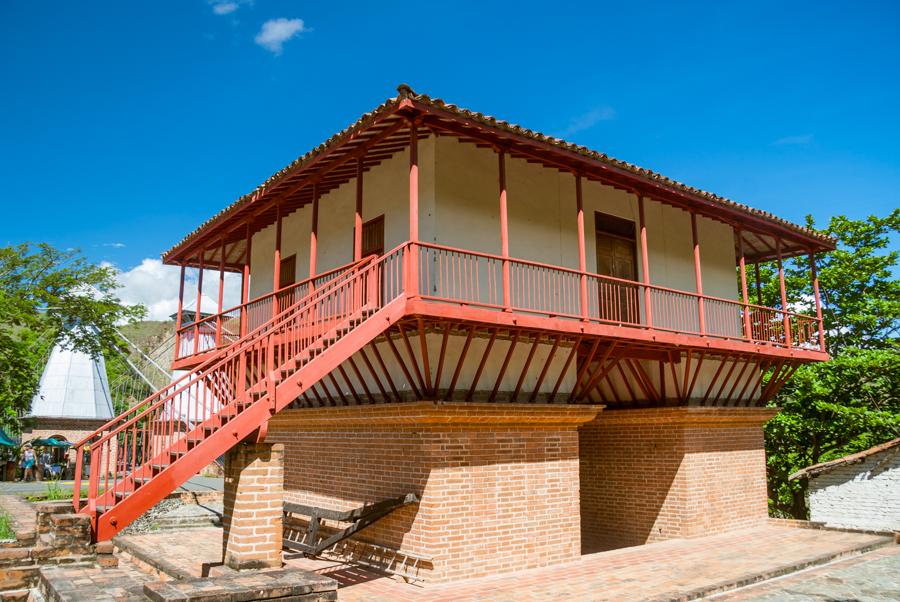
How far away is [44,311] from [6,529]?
12.4 meters

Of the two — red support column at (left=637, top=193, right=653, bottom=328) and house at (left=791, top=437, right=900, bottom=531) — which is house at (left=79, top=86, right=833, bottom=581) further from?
house at (left=791, top=437, right=900, bottom=531)

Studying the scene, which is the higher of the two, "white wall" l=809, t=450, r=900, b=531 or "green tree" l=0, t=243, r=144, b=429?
"green tree" l=0, t=243, r=144, b=429

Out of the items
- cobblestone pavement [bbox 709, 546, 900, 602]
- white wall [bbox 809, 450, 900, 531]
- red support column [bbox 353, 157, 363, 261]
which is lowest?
cobblestone pavement [bbox 709, 546, 900, 602]

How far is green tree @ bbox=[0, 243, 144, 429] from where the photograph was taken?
1947cm

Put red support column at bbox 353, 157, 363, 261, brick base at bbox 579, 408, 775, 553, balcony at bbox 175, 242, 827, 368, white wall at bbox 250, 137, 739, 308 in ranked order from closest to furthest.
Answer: balcony at bbox 175, 242, 827, 368
red support column at bbox 353, 157, 363, 261
white wall at bbox 250, 137, 739, 308
brick base at bbox 579, 408, 775, 553

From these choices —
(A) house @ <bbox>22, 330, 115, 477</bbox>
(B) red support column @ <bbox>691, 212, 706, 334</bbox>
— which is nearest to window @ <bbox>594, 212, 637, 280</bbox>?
(B) red support column @ <bbox>691, 212, 706, 334</bbox>

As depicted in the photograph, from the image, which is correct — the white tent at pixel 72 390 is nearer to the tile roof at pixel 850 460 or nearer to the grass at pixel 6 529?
the grass at pixel 6 529

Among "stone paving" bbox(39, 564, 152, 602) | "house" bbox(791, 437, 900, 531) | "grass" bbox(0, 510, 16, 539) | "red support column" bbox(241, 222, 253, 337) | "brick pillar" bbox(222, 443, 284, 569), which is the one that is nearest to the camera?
"stone paving" bbox(39, 564, 152, 602)

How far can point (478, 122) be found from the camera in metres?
9.37

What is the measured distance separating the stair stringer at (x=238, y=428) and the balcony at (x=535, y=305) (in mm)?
597

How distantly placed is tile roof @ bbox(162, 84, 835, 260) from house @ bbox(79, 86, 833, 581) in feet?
0.13

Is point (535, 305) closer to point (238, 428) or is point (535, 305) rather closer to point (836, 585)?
point (238, 428)

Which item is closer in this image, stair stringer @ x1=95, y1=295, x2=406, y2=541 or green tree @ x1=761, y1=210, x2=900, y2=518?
stair stringer @ x1=95, y1=295, x2=406, y2=541

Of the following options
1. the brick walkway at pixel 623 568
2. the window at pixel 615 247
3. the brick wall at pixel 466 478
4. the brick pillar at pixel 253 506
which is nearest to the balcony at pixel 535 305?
the window at pixel 615 247
